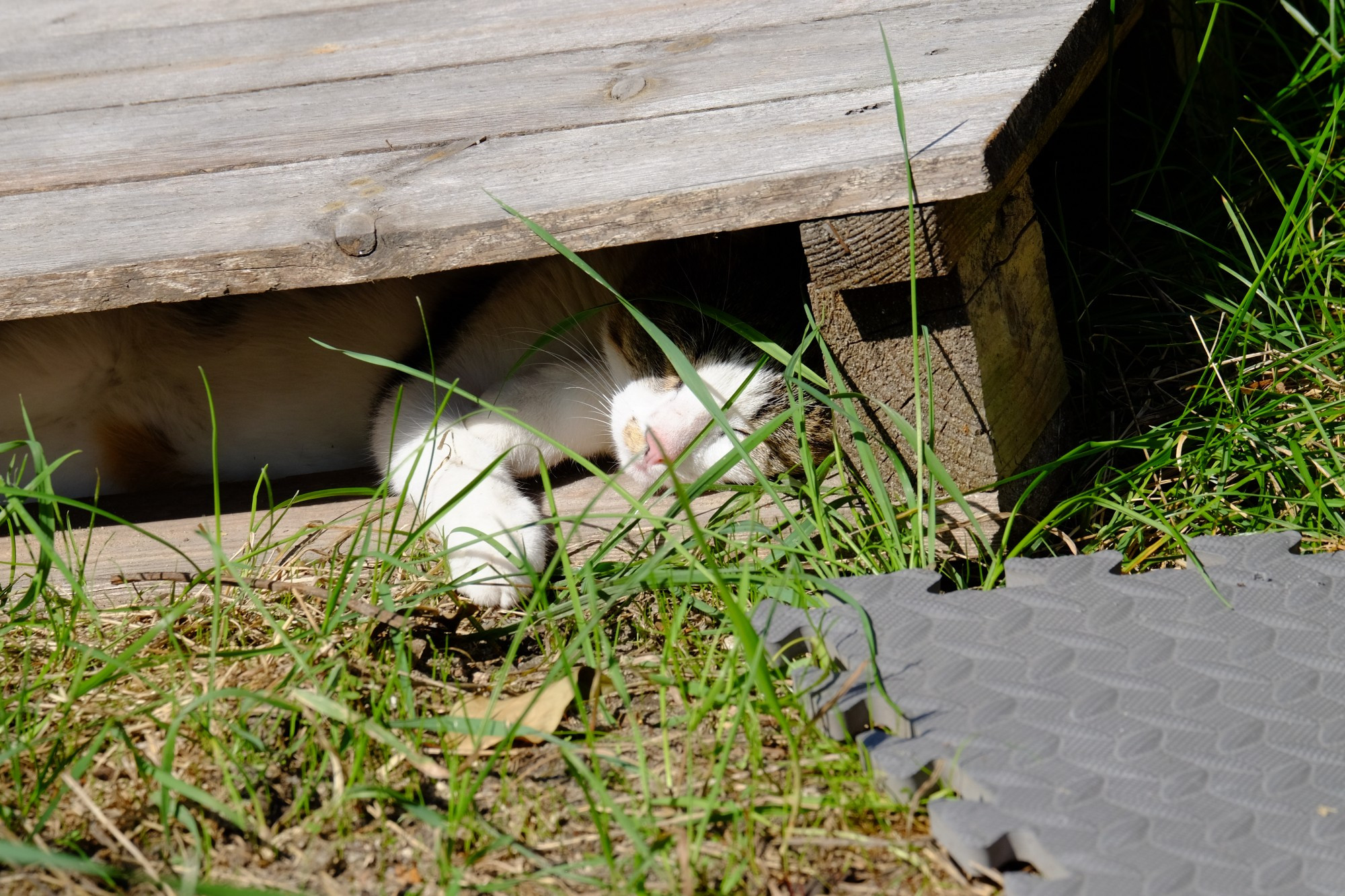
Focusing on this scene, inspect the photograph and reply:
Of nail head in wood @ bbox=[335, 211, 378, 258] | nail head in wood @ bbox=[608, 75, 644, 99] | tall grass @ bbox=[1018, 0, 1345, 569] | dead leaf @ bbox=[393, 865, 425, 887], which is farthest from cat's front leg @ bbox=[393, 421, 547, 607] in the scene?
tall grass @ bbox=[1018, 0, 1345, 569]

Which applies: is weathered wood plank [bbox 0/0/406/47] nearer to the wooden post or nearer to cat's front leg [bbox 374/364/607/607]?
cat's front leg [bbox 374/364/607/607]

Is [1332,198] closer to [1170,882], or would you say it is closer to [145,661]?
[1170,882]

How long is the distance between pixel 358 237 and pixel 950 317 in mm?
783

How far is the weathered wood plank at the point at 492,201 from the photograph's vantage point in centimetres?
134

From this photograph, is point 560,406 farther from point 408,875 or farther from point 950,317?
point 408,875

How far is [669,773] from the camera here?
112 centimetres

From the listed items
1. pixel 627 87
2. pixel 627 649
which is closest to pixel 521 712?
pixel 627 649

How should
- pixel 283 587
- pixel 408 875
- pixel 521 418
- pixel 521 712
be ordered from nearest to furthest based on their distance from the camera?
pixel 408 875, pixel 521 712, pixel 283 587, pixel 521 418

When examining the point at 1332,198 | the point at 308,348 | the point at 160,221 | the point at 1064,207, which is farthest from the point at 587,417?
the point at 1332,198

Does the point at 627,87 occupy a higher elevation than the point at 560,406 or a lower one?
higher

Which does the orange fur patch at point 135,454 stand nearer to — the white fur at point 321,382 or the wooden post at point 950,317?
the white fur at point 321,382

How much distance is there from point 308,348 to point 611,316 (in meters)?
0.63

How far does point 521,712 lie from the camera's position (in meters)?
1.26

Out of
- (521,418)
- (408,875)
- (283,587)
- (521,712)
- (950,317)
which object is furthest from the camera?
(521,418)
